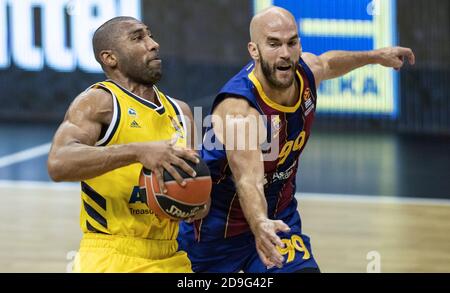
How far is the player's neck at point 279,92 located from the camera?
5.45 metres

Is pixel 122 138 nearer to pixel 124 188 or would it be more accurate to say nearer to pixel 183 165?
pixel 124 188

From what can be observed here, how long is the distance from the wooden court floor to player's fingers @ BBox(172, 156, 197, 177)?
3.30 m

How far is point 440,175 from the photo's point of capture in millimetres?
11070

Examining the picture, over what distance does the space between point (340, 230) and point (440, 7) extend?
4693mm

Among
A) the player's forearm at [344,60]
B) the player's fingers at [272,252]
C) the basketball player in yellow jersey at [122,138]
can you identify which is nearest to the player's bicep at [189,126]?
the basketball player in yellow jersey at [122,138]

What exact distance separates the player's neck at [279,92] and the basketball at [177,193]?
97cm

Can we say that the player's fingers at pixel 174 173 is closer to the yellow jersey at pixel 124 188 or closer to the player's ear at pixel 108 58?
the yellow jersey at pixel 124 188

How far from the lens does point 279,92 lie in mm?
5484

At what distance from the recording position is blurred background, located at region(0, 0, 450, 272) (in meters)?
10.8

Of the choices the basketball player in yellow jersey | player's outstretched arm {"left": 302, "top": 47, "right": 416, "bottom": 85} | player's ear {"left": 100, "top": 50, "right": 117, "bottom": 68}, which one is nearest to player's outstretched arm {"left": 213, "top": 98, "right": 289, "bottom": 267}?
the basketball player in yellow jersey

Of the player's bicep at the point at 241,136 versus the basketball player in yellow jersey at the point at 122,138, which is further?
the player's bicep at the point at 241,136

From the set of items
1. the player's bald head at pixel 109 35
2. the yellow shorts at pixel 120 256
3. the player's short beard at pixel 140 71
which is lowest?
the yellow shorts at pixel 120 256
